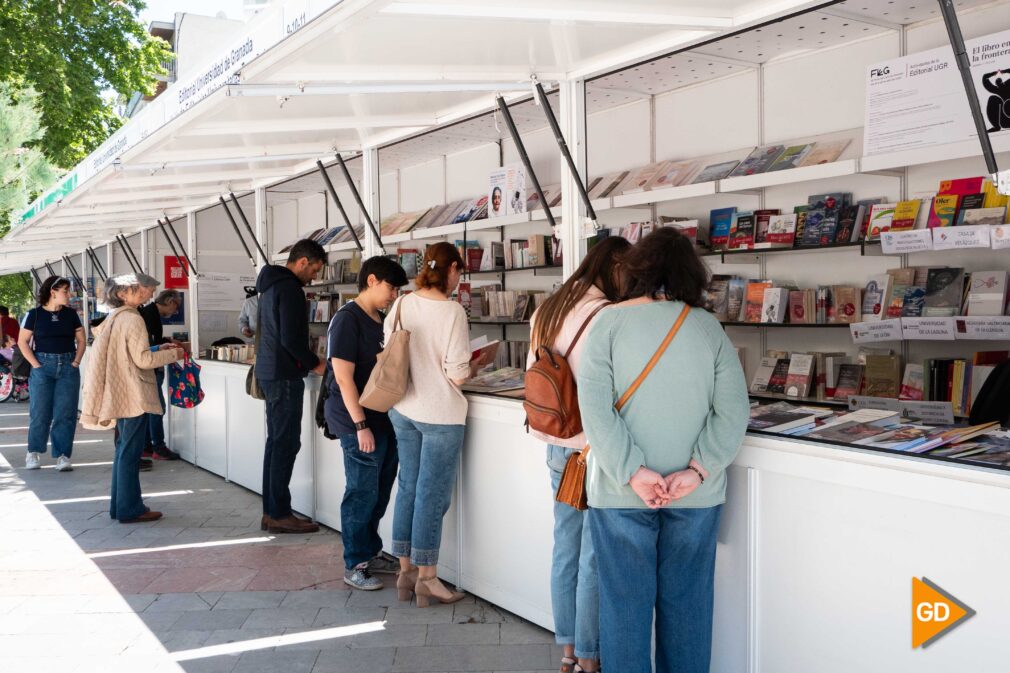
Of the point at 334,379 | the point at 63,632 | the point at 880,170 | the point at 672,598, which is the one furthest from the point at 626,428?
the point at 880,170

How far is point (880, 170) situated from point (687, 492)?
299 centimetres

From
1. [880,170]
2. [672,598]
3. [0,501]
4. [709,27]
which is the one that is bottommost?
[0,501]

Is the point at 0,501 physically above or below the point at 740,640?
below

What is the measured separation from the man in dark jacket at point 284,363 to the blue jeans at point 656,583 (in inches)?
109

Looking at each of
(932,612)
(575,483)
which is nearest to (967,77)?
(932,612)

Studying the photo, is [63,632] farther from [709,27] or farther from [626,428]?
[709,27]

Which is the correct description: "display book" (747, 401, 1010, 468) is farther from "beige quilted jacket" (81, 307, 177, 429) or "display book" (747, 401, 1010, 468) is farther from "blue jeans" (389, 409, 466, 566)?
Result: "beige quilted jacket" (81, 307, 177, 429)

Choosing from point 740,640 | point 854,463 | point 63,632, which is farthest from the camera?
point 63,632

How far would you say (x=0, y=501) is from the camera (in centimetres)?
630

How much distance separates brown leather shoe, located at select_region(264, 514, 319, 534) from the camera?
5.23 metres

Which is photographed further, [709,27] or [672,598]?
[709,27]

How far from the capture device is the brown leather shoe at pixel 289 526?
17.2 ft

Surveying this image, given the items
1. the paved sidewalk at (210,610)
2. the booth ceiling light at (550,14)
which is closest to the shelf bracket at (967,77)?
the booth ceiling light at (550,14)

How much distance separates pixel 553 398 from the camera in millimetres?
2768
